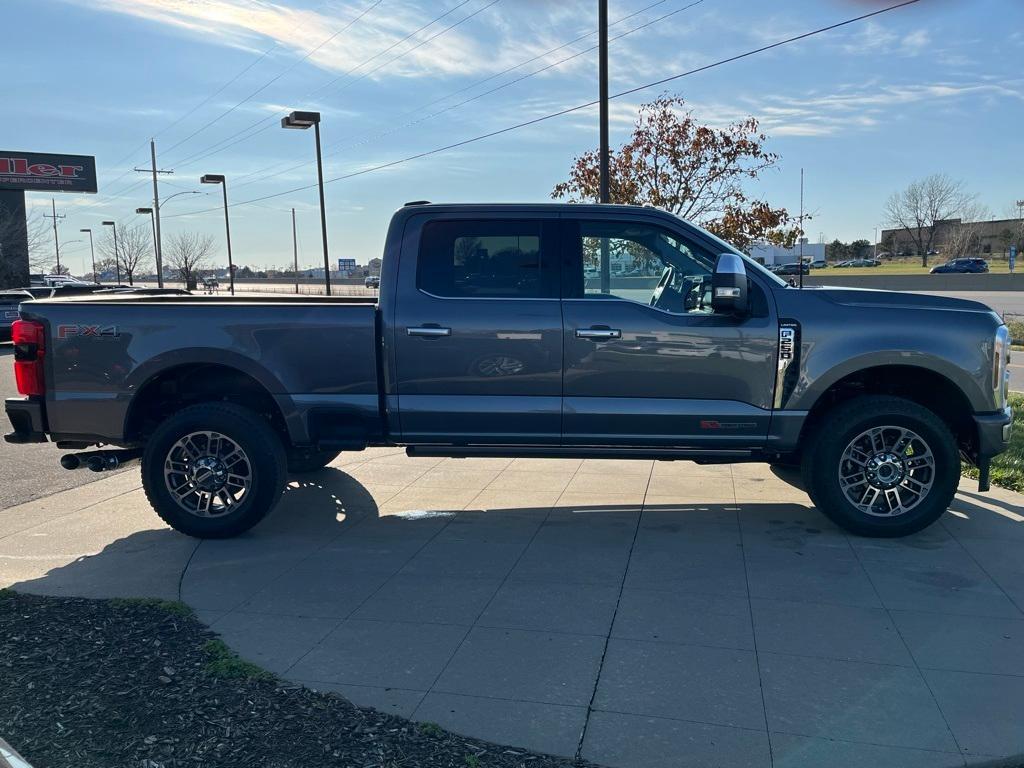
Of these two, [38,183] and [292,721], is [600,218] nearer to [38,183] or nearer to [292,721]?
[292,721]

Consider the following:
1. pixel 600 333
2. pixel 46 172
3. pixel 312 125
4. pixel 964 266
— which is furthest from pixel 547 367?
pixel 964 266

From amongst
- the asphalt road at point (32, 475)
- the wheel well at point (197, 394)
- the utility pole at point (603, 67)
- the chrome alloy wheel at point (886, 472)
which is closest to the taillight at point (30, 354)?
the wheel well at point (197, 394)

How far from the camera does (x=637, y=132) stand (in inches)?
608

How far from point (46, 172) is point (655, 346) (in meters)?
53.4

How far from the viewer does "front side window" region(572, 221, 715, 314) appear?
5.50m

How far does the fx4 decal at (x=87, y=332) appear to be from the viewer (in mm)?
5512

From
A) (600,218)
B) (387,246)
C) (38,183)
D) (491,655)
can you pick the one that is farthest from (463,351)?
(38,183)

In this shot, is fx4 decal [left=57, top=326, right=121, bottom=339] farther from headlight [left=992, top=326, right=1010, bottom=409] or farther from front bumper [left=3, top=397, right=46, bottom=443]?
headlight [left=992, top=326, right=1010, bottom=409]

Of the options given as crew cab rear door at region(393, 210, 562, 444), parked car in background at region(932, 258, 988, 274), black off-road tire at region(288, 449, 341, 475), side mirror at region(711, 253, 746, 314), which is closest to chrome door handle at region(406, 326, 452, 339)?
crew cab rear door at region(393, 210, 562, 444)

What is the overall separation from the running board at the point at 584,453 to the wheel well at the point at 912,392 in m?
0.63

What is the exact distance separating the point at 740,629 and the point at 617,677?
2.72ft

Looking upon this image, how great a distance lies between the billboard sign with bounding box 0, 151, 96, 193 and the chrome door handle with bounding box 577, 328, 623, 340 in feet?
168

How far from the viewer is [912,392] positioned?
19.2ft

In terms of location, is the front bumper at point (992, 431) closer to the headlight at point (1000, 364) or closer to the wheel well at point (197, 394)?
the headlight at point (1000, 364)
